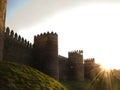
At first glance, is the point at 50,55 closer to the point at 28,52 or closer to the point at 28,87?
the point at 28,52

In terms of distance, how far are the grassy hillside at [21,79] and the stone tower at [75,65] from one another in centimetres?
2111

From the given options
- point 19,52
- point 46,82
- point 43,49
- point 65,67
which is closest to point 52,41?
point 43,49

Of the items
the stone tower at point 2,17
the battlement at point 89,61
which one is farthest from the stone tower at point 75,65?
the stone tower at point 2,17

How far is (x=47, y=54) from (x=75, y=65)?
940 centimetres

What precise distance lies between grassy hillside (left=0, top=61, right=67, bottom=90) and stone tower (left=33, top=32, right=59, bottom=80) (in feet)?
39.5

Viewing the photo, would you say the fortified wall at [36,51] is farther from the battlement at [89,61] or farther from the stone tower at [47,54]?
the battlement at [89,61]

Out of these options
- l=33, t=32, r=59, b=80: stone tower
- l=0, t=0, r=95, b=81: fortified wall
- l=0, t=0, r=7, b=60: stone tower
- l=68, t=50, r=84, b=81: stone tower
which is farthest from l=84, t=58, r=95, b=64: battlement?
l=0, t=0, r=7, b=60: stone tower

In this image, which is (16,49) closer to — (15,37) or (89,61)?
(15,37)

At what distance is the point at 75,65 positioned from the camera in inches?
1513

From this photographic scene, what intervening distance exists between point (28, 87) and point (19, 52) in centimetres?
1436

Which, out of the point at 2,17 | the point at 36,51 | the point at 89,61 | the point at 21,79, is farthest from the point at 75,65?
the point at 21,79

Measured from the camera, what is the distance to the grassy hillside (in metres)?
14.2

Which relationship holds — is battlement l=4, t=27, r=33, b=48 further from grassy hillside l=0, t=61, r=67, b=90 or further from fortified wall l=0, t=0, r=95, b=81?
grassy hillside l=0, t=61, r=67, b=90

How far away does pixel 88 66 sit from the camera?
45281 millimetres
